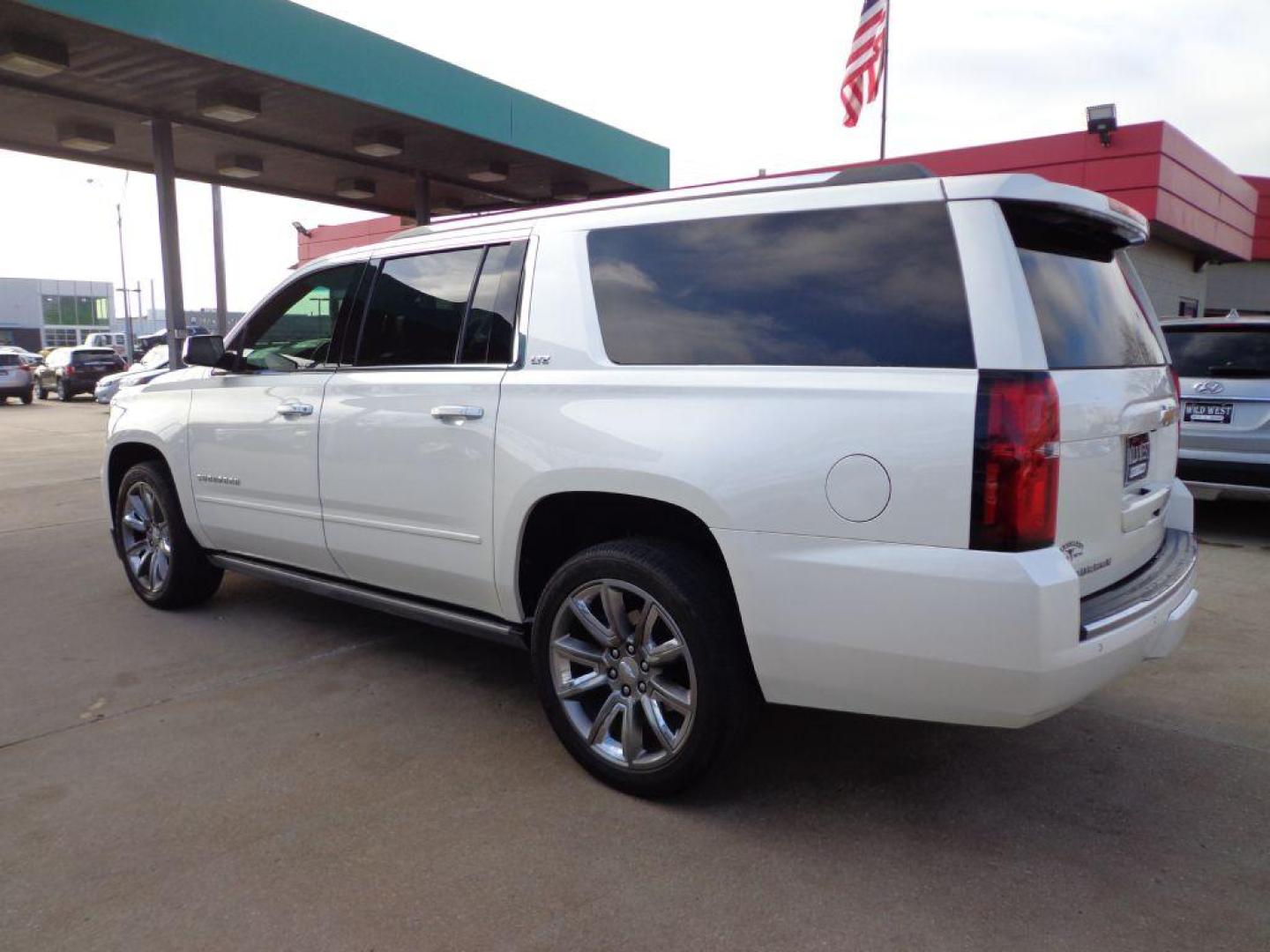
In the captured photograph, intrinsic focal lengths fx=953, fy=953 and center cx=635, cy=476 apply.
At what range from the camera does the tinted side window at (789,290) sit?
8.71ft

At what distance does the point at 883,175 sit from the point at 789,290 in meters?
0.43

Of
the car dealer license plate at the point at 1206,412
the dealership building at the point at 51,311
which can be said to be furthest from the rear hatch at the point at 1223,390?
the dealership building at the point at 51,311

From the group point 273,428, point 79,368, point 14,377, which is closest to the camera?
point 273,428

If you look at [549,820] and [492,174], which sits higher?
[492,174]

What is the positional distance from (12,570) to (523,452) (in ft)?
16.3

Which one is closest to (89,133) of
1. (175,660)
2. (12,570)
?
(12,570)

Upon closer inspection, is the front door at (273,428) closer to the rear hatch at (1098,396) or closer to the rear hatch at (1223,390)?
the rear hatch at (1098,396)

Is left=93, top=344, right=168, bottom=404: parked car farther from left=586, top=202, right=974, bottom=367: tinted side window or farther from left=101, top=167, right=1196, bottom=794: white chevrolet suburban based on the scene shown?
left=586, top=202, right=974, bottom=367: tinted side window

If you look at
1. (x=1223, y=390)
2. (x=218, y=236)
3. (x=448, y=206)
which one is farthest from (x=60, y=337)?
(x=1223, y=390)

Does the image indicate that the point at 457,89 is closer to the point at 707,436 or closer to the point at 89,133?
the point at 89,133

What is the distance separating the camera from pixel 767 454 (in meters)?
2.79

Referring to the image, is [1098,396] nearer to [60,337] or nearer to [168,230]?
[168,230]

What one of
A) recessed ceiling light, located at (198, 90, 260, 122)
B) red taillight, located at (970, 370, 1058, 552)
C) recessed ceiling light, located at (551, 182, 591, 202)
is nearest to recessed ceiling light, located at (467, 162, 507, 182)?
recessed ceiling light, located at (551, 182, 591, 202)

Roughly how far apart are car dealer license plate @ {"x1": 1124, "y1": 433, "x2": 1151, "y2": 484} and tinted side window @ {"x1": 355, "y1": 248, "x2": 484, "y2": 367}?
95.2 inches
